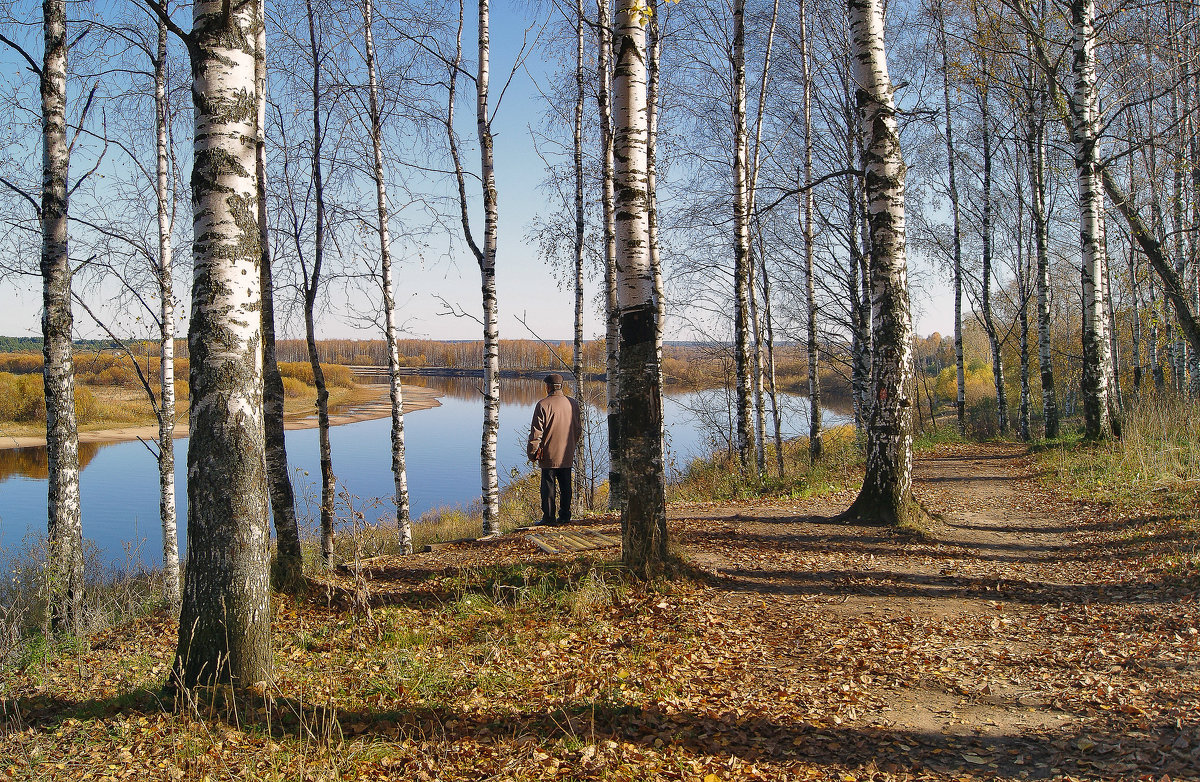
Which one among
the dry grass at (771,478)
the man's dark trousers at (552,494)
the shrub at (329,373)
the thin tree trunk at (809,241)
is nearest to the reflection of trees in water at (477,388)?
the shrub at (329,373)

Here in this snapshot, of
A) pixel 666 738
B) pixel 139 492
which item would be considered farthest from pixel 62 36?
pixel 139 492

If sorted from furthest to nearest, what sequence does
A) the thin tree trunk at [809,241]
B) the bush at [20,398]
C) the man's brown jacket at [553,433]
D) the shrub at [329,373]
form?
the shrub at [329,373] → the bush at [20,398] → the thin tree trunk at [809,241] → the man's brown jacket at [553,433]

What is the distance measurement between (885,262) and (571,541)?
14.6ft

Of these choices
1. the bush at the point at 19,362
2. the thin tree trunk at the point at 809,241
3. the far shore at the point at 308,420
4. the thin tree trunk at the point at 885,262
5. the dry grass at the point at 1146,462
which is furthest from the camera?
the bush at the point at 19,362

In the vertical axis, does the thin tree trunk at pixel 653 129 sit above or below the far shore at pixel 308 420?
above

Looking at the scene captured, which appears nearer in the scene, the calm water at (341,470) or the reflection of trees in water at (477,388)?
the calm water at (341,470)

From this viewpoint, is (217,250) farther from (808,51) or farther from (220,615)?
(808,51)

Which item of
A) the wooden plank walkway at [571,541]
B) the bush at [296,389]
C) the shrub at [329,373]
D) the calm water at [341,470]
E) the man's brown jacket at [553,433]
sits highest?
the shrub at [329,373]

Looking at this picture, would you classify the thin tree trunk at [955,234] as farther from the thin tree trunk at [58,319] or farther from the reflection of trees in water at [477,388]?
the reflection of trees in water at [477,388]

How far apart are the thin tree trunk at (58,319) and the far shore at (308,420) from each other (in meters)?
12.6

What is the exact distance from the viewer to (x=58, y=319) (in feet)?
23.2

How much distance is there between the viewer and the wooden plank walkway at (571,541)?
6324mm

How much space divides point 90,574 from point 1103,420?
17909 mm

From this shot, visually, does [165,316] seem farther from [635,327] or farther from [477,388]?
[477,388]
